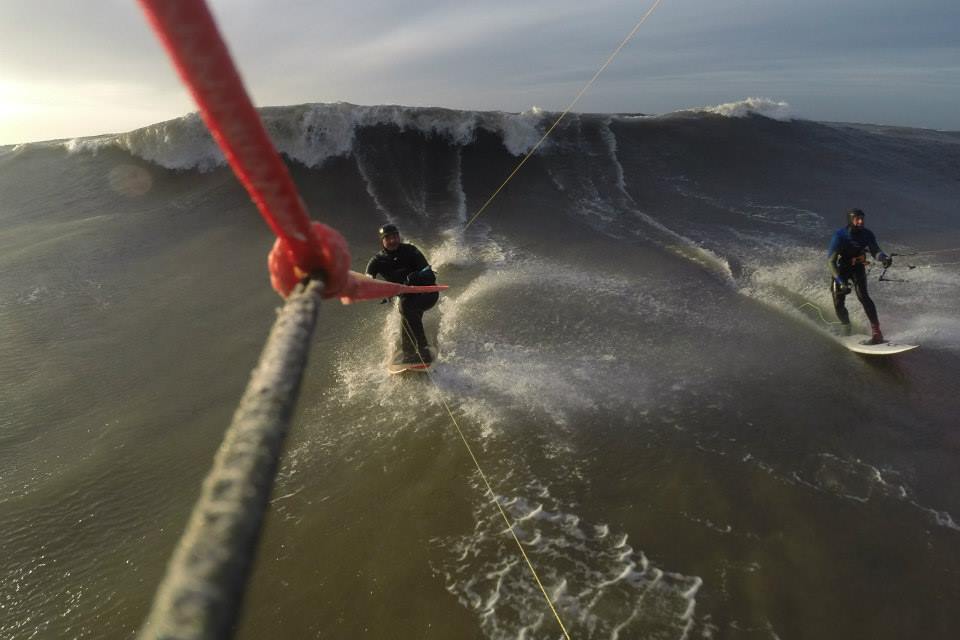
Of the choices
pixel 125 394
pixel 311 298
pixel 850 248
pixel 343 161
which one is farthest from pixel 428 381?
pixel 343 161

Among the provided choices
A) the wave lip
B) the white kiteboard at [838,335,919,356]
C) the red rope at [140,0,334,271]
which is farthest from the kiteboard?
the wave lip

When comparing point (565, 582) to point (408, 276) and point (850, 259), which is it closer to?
point (408, 276)

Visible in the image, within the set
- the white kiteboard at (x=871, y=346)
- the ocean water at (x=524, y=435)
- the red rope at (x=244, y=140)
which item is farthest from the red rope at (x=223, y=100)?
the white kiteboard at (x=871, y=346)

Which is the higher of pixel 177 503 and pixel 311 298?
pixel 311 298

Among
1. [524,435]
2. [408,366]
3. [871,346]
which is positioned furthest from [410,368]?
[871,346]

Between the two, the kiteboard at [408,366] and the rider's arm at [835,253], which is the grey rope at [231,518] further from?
the rider's arm at [835,253]

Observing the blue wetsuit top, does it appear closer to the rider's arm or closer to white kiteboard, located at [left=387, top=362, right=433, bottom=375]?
the rider's arm

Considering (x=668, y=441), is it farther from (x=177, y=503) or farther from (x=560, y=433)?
(x=177, y=503)
